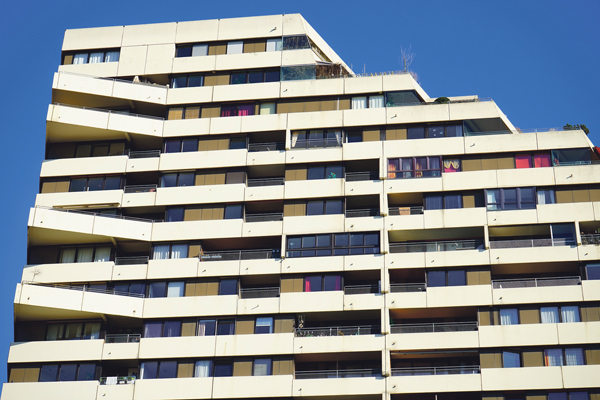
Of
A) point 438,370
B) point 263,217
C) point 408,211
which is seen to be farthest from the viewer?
point 263,217

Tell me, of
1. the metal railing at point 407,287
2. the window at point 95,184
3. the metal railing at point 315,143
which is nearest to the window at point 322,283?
the metal railing at point 407,287

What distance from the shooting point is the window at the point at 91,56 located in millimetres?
75500

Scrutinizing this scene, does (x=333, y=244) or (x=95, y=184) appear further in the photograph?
(x=95, y=184)

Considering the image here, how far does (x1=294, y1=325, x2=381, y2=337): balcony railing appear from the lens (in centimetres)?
6359

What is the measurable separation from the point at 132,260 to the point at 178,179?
684 centimetres

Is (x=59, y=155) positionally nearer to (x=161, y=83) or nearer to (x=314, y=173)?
(x=161, y=83)

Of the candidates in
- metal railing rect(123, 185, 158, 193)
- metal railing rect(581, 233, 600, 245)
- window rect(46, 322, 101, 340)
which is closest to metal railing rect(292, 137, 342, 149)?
metal railing rect(123, 185, 158, 193)

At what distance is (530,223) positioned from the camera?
6506cm

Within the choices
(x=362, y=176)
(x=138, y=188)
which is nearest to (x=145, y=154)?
(x=138, y=188)

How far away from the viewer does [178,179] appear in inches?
2753

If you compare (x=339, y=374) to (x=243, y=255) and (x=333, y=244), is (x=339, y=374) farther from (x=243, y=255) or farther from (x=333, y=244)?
(x=243, y=255)

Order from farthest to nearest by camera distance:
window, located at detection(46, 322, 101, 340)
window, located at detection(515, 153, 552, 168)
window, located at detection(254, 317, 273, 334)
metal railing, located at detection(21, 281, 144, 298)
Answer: window, located at detection(515, 153, 552, 168), metal railing, located at detection(21, 281, 144, 298), window, located at detection(46, 322, 101, 340), window, located at detection(254, 317, 273, 334)

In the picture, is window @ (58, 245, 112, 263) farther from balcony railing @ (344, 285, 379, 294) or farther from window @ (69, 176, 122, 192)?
balcony railing @ (344, 285, 379, 294)

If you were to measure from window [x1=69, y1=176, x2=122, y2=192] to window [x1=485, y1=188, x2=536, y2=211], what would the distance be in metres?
27.0
